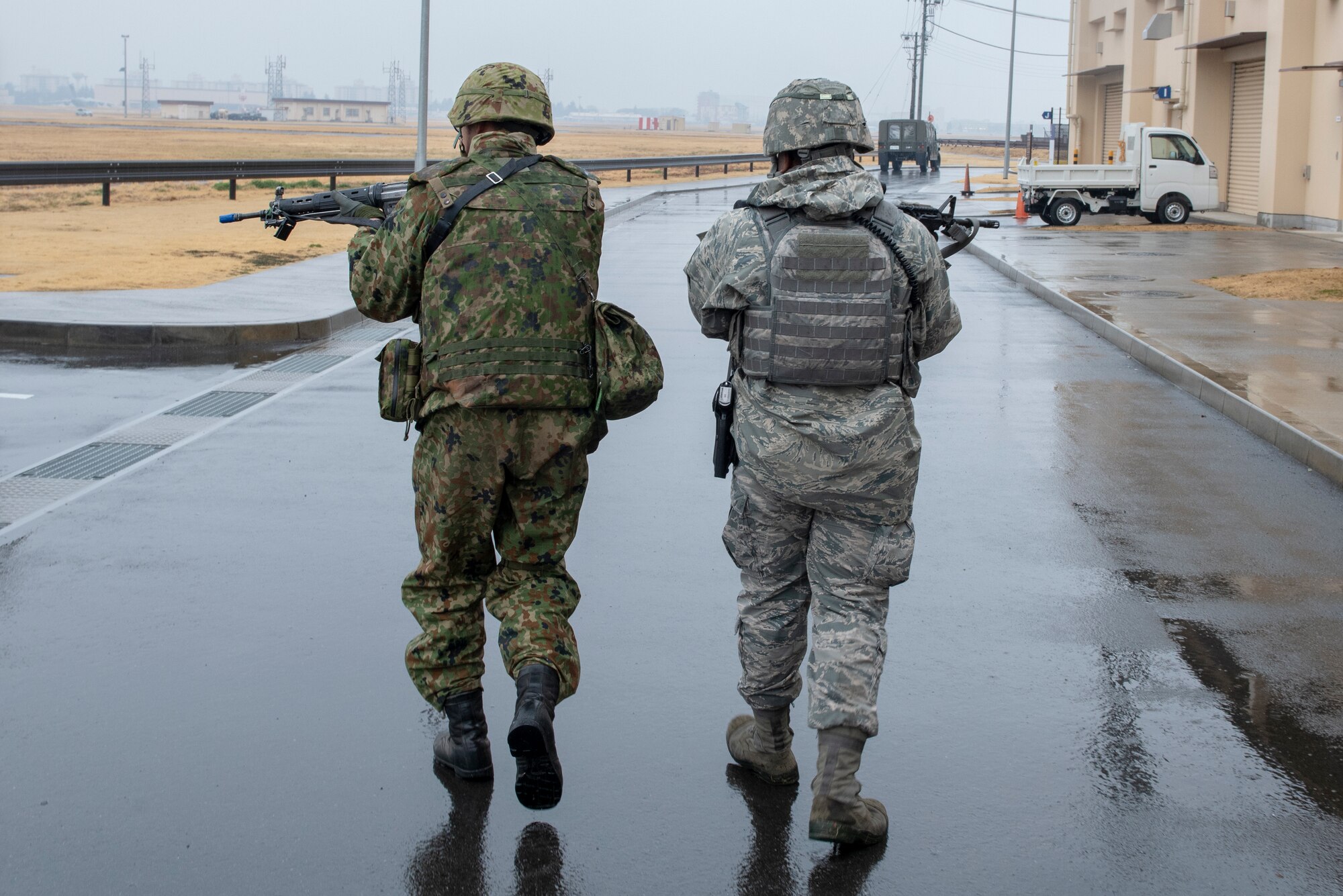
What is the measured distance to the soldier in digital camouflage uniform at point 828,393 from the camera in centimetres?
368

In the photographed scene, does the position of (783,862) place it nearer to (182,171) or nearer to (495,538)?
(495,538)

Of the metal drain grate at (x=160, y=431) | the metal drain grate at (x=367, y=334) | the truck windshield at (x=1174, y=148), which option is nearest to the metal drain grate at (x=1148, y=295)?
the metal drain grate at (x=367, y=334)

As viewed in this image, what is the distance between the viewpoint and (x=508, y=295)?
3.83 meters

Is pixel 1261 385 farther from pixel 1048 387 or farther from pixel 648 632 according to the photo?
pixel 648 632

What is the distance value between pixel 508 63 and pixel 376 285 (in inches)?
28.9

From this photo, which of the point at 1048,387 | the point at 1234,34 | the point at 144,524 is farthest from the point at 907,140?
the point at 144,524

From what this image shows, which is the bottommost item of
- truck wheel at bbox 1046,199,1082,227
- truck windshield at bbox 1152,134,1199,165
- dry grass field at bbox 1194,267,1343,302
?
dry grass field at bbox 1194,267,1343,302

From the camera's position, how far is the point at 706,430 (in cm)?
929

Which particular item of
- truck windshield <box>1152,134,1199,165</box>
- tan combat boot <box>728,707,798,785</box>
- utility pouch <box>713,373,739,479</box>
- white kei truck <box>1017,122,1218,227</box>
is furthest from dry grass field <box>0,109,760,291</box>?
truck windshield <box>1152,134,1199,165</box>

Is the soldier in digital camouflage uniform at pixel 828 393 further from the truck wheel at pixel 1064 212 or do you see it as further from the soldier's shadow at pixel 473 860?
the truck wheel at pixel 1064 212

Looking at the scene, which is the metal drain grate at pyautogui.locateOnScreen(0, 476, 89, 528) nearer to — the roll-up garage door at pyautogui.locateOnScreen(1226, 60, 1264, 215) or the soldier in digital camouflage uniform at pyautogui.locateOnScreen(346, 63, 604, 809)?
the soldier in digital camouflage uniform at pyautogui.locateOnScreen(346, 63, 604, 809)

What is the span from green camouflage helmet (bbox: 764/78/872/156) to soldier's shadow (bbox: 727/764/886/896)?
1749 millimetres

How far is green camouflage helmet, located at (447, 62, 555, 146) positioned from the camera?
3910mm

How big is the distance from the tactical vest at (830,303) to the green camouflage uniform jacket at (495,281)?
1.78 feet
